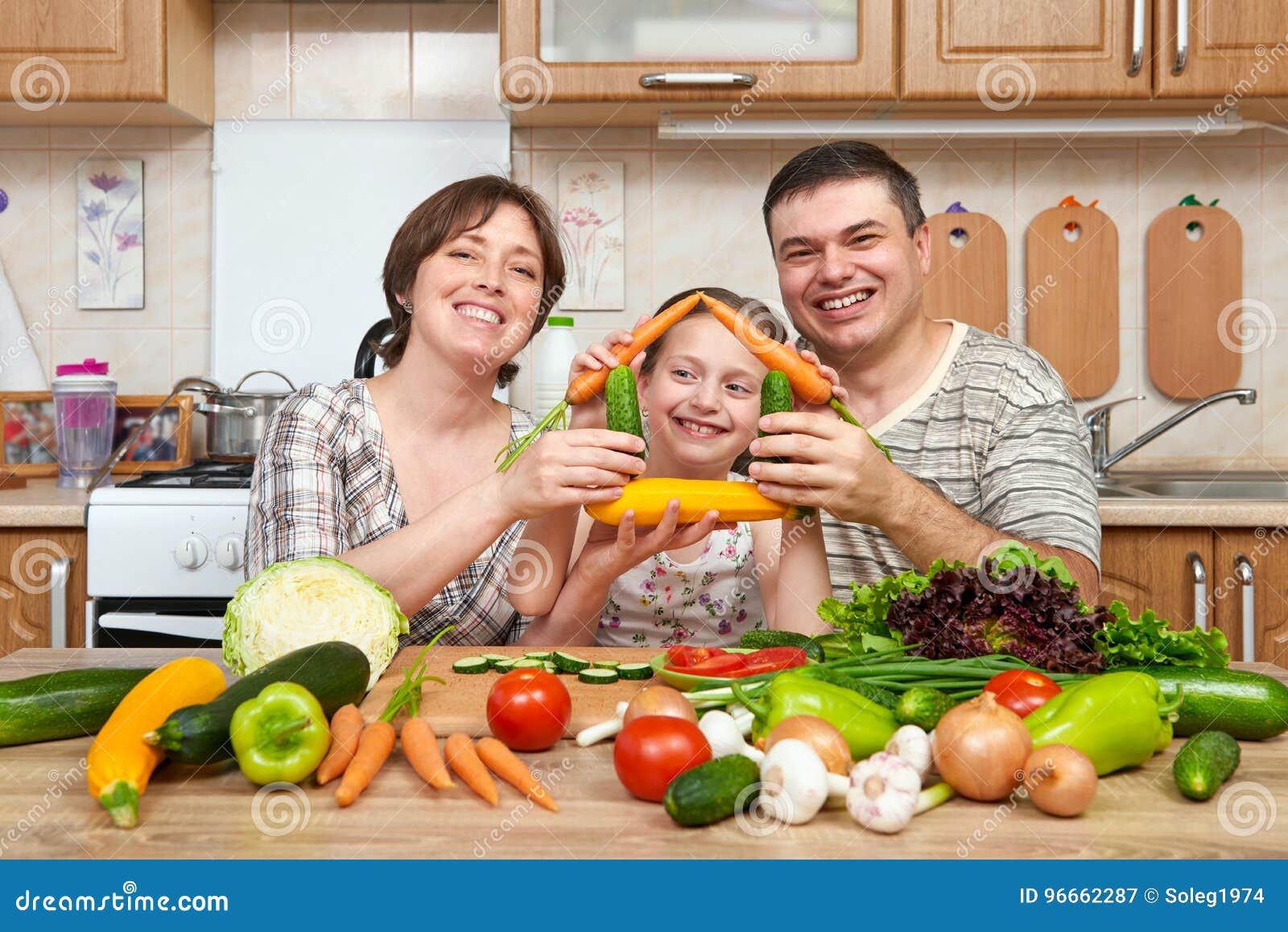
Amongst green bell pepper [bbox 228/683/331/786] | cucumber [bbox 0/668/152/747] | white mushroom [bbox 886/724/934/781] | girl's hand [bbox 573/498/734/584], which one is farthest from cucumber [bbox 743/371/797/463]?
cucumber [bbox 0/668/152/747]

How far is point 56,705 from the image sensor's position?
104 cm

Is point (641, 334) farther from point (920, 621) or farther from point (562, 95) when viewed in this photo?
point (562, 95)

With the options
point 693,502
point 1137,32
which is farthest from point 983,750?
point 1137,32

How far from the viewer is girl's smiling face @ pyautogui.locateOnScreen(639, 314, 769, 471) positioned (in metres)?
1.67

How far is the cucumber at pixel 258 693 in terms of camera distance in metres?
0.90

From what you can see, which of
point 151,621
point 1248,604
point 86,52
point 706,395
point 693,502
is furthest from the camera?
point 86,52

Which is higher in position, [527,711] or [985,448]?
[985,448]

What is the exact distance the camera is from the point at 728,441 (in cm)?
168

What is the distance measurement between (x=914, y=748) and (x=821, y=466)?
0.49m

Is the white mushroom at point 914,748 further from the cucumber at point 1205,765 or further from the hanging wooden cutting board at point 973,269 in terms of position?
the hanging wooden cutting board at point 973,269

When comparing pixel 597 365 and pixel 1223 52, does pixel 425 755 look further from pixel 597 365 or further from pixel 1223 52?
pixel 1223 52

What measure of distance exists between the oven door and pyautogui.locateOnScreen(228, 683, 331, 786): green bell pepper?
144 cm
